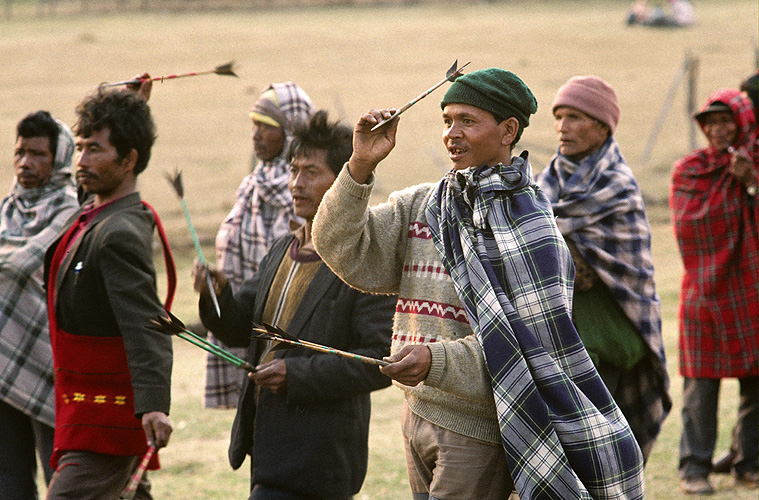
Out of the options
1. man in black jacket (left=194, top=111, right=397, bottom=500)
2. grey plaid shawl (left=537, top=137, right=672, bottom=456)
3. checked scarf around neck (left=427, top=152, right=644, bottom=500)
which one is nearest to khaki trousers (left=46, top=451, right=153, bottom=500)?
man in black jacket (left=194, top=111, right=397, bottom=500)

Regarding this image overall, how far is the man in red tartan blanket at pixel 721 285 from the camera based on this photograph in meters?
5.80

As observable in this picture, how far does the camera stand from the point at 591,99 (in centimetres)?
461

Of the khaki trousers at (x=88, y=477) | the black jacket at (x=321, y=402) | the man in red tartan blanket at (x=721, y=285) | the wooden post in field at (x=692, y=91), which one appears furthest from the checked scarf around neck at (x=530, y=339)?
the wooden post in field at (x=692, y=91)

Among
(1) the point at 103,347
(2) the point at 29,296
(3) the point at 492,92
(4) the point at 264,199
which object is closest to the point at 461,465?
(3) the point at 492,92

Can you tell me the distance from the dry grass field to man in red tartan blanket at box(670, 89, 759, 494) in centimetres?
45

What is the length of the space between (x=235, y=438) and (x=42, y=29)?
2757 centimetres

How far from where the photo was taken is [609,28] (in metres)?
31.0

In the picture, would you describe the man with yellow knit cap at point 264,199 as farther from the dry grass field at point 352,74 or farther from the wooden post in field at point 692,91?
the wooden post in field at point 692,91

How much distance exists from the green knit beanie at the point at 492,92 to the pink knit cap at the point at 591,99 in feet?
5.54

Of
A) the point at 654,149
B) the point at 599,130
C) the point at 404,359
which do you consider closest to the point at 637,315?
the point at 599,130

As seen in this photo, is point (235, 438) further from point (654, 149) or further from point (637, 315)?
point (654, 149)

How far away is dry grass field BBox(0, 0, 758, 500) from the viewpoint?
862 centimetres

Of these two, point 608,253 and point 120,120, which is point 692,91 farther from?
point 120,120

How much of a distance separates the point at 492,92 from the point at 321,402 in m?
1.34
